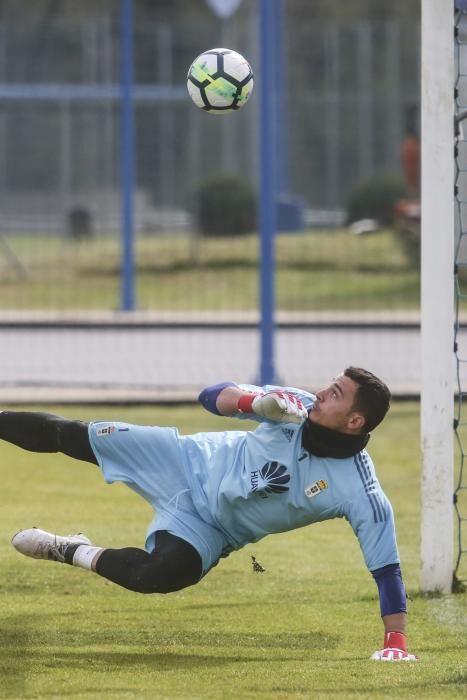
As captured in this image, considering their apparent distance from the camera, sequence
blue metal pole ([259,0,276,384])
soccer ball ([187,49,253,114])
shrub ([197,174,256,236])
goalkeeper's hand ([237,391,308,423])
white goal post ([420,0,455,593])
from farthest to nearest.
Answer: shrub ([197,174,256,236])
blue metal pole ([259,0,276,384])
soccer ball ([187,49,253,114])
white goal post ([420,0,455,593])
goalkeeper's hand ([237,391,308,423])

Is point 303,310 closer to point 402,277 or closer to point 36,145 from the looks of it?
point 402,277

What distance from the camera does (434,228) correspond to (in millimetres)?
7277

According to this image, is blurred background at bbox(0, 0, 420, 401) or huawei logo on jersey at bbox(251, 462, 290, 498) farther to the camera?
blurred background at bbox(0, 0, 420, 401)

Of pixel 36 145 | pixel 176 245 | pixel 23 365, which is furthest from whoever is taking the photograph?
pixel 36 145

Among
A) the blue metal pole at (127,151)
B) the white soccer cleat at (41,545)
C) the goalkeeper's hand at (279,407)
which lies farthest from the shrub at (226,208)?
the goalkeeper's hand at (279,407)

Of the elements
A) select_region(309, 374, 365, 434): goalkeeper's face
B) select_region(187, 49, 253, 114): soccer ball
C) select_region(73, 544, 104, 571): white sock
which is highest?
select_region(187, 49, 253, 114): soccer ball

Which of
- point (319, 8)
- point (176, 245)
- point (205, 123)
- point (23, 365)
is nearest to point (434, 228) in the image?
point (23, 365)

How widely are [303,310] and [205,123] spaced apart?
12278mm

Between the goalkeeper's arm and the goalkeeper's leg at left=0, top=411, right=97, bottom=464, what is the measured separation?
1.93 ft

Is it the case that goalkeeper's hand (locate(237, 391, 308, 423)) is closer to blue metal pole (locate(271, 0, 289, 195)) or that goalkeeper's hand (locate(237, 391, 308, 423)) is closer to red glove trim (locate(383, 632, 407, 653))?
red glove trim (locate(383, 632, 407, 653))

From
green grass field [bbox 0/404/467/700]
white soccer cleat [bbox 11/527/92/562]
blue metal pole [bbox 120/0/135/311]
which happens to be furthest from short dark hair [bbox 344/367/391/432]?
blue metal pole [bbox 120/0/135/311]

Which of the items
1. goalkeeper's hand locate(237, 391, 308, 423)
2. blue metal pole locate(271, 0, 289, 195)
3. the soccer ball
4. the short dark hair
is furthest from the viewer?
blue metal pole locate(271, 0, 289, 195)

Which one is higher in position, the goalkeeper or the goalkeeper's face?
the goalkeeper's face

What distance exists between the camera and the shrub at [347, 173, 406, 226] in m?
31.0
